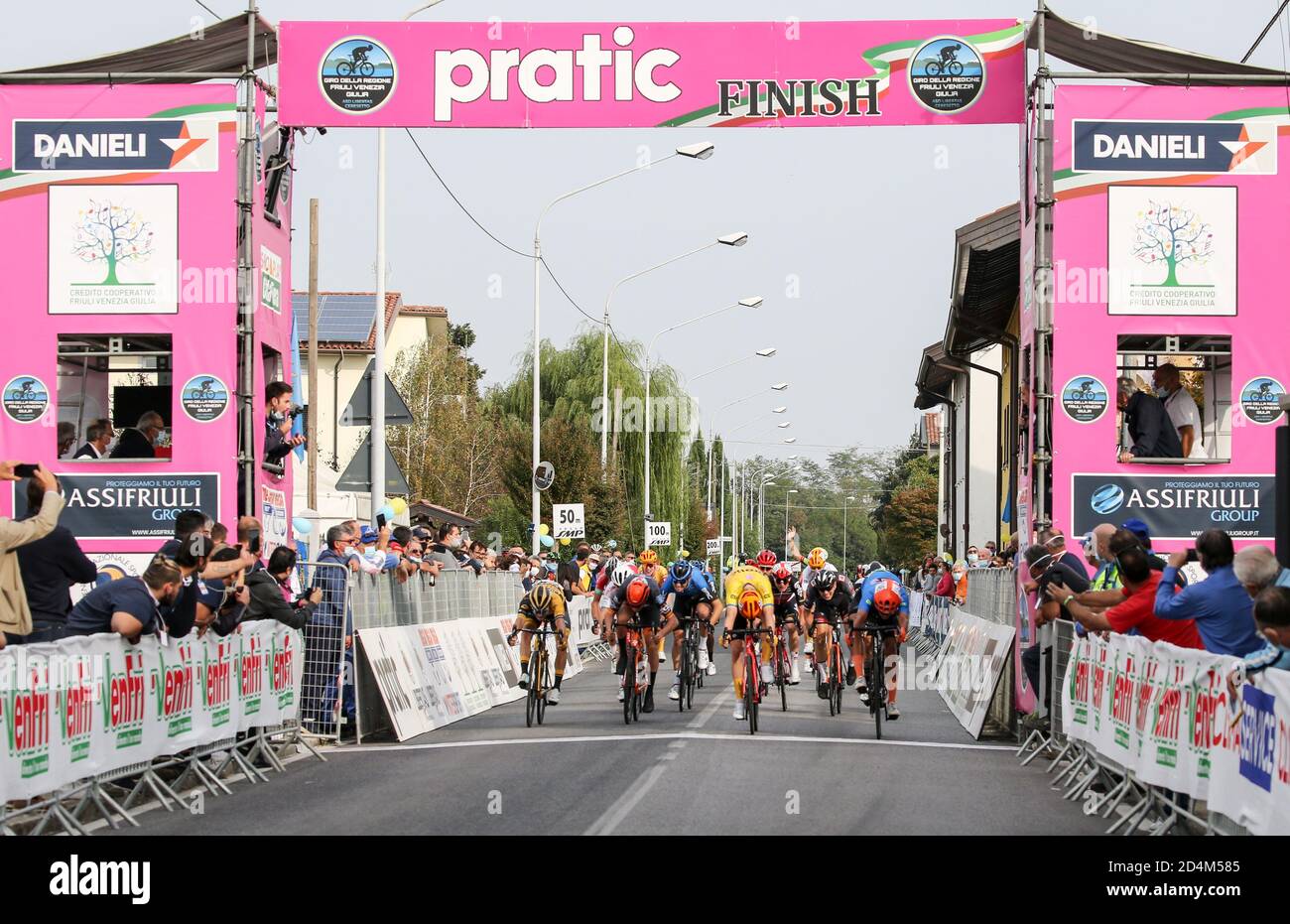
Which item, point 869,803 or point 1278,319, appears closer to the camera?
point 869,803

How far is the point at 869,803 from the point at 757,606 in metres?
6.58

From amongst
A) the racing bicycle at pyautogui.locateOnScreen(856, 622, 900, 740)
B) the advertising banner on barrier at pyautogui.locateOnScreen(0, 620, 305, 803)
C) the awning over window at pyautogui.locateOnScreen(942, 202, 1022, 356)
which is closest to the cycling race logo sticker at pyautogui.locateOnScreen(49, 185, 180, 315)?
the advertising banner on barrier at pyautogui.locateOnScreen(0, 620, 305, 803)

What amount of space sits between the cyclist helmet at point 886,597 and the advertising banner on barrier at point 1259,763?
30.5ft

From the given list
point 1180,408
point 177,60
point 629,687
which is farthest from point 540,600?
point 1180,408

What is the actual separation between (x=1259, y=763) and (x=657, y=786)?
483 centimetres

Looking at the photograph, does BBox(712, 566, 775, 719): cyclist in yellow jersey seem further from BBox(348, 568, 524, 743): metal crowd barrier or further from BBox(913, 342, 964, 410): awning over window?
BBox(913, 342, 964, 410): awning over window

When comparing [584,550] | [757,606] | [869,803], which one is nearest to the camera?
[869,803]

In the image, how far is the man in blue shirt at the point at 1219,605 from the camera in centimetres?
1009

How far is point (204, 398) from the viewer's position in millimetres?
16703

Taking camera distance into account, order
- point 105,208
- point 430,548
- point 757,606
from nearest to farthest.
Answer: point 105,208
point 757,606
point 430,548

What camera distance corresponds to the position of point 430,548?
21.6 m

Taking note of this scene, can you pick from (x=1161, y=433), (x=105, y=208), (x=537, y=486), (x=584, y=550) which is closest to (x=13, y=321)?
(x=105, y=208)

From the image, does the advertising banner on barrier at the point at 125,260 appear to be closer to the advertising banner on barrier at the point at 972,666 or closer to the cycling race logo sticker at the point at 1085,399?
the advertising banner on barrier at the point at 972,666

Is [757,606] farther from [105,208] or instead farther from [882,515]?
[882,515]
